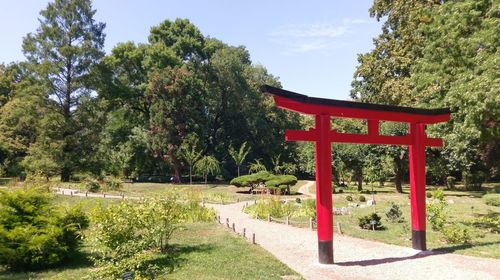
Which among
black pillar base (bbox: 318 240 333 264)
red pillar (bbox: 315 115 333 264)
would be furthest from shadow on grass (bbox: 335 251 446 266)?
red pillar (bbox: 315 115 333 264)

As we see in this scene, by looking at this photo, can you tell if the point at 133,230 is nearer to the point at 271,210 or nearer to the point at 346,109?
the point at 346,109

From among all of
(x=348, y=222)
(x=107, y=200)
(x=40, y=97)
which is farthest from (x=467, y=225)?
(x=40, y=97)

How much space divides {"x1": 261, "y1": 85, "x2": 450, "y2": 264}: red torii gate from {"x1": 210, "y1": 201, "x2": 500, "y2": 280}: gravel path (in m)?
0.62

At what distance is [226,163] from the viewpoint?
47719 millimetres

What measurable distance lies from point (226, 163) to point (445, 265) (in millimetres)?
38857

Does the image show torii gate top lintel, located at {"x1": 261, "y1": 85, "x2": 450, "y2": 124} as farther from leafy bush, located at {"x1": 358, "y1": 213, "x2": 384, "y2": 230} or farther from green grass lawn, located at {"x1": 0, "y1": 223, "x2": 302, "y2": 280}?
leafy bush, located at {"x1": 358, "y1": 213, "x2": 384, "y2": 230}

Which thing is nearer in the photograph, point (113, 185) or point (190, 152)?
point (113, 185)

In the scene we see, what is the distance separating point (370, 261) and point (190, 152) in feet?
107

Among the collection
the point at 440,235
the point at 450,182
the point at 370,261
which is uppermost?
the point at 450,182

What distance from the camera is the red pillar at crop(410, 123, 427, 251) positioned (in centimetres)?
1143

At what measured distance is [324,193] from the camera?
9.86 meters

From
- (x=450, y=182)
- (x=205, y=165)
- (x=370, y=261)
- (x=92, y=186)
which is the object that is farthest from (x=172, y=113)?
(x=370, y=261)

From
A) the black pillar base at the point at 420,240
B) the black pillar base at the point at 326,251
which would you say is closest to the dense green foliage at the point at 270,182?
the black pillar base at the point at 420,240

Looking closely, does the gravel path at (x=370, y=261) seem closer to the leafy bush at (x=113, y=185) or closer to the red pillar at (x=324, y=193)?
the red pillar at (x=324, y=193)
